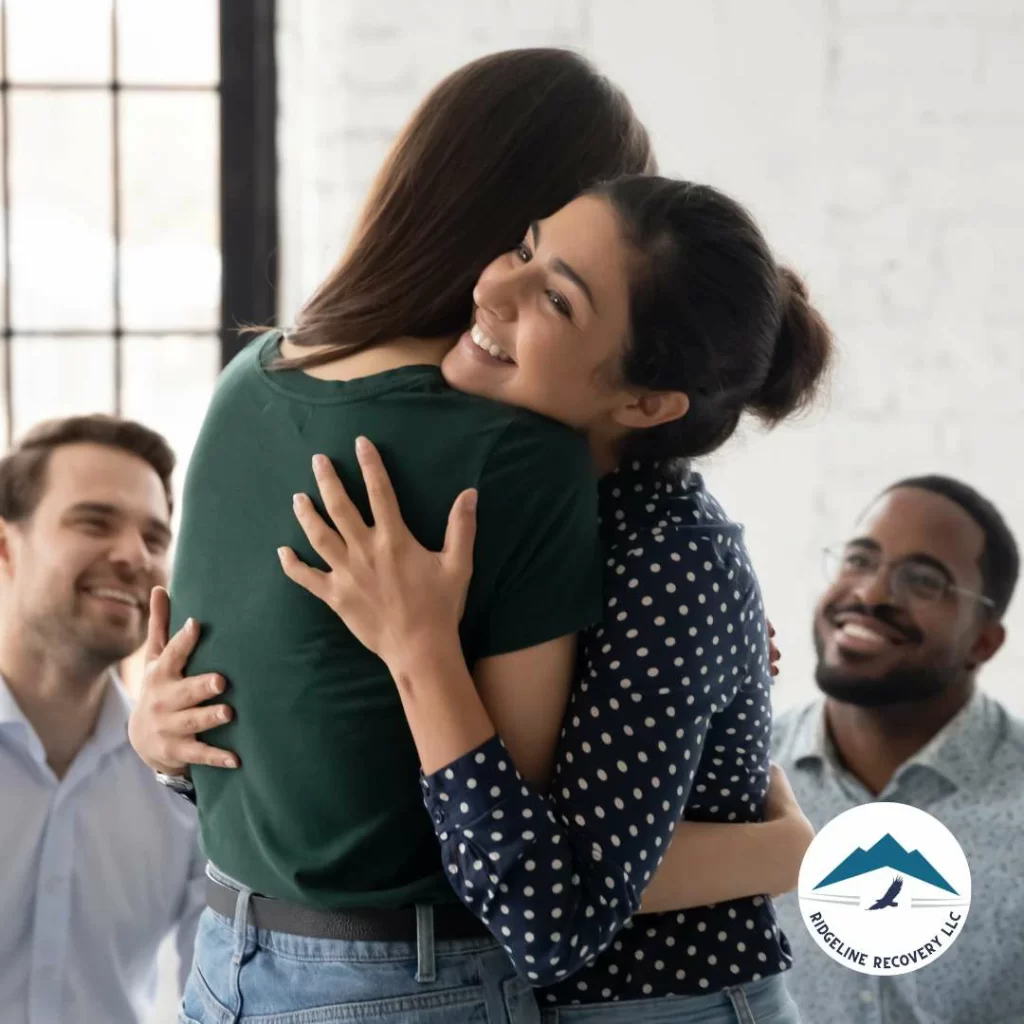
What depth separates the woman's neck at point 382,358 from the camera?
3.04 ft

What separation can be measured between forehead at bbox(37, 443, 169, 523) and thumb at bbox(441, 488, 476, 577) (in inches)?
50.8

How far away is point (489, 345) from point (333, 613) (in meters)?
0.19

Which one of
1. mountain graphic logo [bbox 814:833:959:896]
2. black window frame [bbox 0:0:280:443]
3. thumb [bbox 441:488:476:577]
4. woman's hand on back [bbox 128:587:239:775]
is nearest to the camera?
thumb [bbox 441:488:476:577]

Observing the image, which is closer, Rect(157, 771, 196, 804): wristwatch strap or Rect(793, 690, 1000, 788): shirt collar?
Rect(157, 771, 196, 804): wristwatch strap

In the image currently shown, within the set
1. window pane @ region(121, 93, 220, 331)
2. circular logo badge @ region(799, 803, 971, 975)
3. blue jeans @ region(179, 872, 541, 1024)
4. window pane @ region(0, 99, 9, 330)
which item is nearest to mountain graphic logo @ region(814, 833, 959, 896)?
circular logo badge @ region(799, 803, 971, 975)

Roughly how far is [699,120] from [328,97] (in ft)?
2.01

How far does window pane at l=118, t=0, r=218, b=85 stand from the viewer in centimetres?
263

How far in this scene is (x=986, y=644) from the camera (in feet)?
7.19

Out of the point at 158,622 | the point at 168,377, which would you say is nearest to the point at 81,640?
the point at 168,377

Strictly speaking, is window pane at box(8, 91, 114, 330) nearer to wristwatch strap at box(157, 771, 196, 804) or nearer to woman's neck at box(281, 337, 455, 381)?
wristwatch strap at box(157, 771, 196, 804)

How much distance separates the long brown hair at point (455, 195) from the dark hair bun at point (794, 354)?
6.5 inches

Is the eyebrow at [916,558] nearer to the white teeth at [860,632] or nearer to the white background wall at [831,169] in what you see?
the white teeth at [860,632]

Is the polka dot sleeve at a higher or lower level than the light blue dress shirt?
higher

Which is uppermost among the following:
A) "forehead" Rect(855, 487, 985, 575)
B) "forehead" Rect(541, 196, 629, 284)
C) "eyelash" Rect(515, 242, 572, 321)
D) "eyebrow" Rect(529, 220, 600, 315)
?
"forehead" Rect(541, 196, 629, 284)
